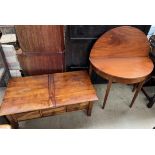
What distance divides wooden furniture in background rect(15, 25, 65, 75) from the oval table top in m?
0.34

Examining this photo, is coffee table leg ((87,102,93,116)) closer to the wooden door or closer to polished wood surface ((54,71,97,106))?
polished wood surface ((54,71,97,106))

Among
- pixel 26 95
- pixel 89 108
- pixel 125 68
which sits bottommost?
pixel 89 108

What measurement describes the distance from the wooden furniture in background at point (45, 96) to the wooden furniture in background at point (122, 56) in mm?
200

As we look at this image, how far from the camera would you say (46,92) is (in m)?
1.42

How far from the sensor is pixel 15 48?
5.15 feet

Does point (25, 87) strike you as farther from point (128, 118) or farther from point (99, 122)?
point (128, 118)

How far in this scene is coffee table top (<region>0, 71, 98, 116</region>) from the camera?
1.31 meters

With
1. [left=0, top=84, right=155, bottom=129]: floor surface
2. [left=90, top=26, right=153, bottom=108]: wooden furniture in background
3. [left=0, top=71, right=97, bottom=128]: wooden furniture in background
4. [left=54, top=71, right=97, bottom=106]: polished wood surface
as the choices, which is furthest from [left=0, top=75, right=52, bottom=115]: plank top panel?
[left=90, top=26, right=153, bottom=108]: wooden furniture in background

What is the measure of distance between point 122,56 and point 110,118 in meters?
0.62

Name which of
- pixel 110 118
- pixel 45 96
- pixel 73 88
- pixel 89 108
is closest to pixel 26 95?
pixel 45 96

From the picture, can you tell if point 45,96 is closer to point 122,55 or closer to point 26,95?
point 26,95

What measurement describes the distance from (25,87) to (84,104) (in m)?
0.54

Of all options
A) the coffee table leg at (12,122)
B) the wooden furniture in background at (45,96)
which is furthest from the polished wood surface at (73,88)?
the coffee table leg at (12,122)
